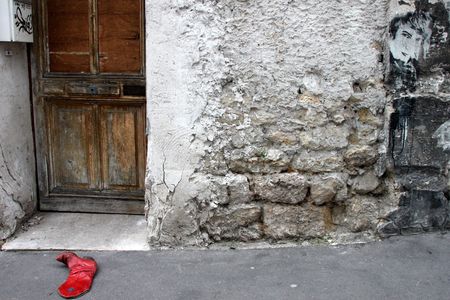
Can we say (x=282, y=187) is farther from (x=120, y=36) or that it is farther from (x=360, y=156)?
(x=120, y=36)

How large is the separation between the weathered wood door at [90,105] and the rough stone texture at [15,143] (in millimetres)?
105

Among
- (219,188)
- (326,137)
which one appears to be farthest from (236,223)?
(326,137)

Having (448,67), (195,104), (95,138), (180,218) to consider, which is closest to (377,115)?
(448,67)

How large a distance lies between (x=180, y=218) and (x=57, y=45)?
1563mm

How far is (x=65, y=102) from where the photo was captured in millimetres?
3793

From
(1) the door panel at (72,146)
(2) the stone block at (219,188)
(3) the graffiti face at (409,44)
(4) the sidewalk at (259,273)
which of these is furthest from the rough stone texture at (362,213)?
(1) the door panel at (72,146)

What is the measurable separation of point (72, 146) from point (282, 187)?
1.64 meters

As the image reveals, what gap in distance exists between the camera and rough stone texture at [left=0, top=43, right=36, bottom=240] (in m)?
3.46

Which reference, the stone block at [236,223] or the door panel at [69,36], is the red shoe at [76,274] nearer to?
the stone block at [236,223]

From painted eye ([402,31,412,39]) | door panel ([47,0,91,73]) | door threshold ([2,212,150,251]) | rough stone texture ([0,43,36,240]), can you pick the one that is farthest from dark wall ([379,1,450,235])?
rough stone texture ([0,43,36,240])

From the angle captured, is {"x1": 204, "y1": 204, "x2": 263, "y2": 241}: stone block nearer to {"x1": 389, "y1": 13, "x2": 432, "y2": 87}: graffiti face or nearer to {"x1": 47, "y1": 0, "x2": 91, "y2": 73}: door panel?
{"x1": 389, "y1": 13, "x2": 432, "y2": 87}: graffiti face

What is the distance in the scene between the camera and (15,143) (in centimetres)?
358

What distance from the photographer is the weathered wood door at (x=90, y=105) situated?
3652mm

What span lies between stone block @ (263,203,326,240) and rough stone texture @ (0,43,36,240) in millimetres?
1755
